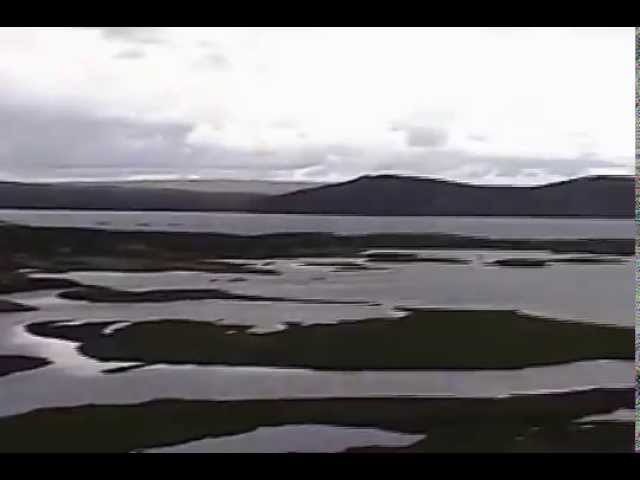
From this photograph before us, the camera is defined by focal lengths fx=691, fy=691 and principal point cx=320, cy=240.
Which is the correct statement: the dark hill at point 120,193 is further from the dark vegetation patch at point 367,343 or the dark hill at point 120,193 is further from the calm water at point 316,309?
the dark vegetation patch at point 367,343

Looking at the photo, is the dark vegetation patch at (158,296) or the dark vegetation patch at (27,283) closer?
the dark vegetation patch at (27,283)

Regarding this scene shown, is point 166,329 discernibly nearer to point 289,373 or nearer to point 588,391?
point 289,373

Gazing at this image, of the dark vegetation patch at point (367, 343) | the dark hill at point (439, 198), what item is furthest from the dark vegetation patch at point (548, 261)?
the dark vegetation patch at point (367, 343)

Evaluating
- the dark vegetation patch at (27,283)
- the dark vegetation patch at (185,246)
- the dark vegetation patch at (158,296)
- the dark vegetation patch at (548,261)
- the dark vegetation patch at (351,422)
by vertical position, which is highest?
the dark vegetation patch at (185,246)

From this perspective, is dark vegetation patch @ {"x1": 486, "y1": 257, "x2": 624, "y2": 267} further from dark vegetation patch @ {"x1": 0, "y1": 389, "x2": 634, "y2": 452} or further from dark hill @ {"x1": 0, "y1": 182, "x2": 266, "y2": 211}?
dark hill @ {"x1": 0, "y1": 182, "x2": 266, "y2": 211}

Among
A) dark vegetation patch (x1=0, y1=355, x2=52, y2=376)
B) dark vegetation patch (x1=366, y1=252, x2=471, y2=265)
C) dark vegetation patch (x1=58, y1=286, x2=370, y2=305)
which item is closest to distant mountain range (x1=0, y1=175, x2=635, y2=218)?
dark vegetation patch (x1=366, y1=252, x2=471, y2=265)

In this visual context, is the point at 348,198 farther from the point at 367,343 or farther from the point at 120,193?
the point at 120,193

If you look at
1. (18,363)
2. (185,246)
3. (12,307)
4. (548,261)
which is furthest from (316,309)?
(12,307)
